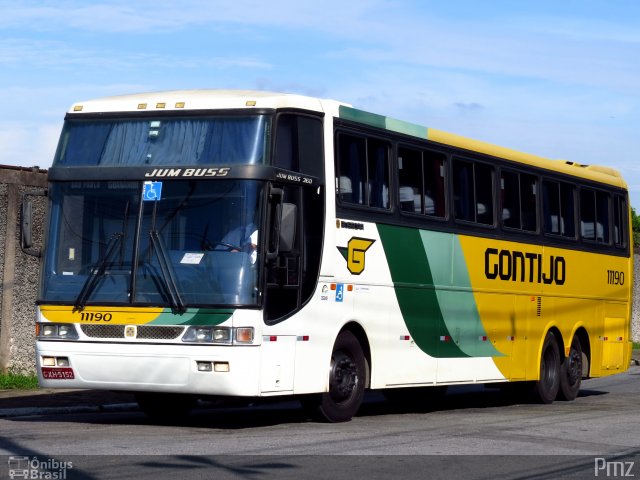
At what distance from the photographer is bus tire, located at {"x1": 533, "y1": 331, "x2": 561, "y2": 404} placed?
19.7m

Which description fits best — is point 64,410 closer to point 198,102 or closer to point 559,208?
point 198,102

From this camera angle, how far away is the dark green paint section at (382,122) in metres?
14.8

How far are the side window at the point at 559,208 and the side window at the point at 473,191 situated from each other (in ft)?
6.40

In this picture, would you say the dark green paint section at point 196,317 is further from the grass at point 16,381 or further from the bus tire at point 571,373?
the bus tire at point 571,373

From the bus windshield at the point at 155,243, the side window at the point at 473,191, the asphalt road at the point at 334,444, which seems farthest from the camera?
the side window at the point at 473,191

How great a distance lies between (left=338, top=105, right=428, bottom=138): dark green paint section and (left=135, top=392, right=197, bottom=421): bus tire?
3928mm

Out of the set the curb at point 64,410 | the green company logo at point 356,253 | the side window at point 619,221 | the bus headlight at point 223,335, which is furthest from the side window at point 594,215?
the bus headlight at point 223,335

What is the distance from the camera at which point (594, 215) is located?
21406 mm

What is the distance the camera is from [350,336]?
14625mm

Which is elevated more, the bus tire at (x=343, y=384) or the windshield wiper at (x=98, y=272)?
the windshield wiper at (x=98, y=272)

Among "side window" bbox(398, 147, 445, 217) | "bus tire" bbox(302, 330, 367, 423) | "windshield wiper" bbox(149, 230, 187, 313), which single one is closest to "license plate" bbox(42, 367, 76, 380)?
"windshield wiper" bbox(149, 230, 187, 313)

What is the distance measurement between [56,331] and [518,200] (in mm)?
8139

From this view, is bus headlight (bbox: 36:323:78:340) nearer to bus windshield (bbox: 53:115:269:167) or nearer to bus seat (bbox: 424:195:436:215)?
bus windshield (bbox: 53:115:269:167)

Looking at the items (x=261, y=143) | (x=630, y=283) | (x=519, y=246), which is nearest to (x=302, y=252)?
(x=261, y=143)
